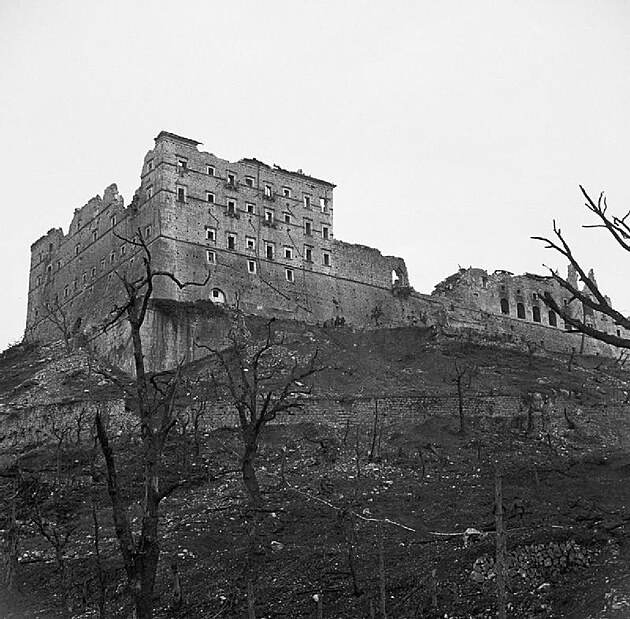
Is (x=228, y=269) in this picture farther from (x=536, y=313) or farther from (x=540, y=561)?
(x=540, y=561)

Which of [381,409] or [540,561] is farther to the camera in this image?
[381,409]

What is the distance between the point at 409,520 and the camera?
29297 mm

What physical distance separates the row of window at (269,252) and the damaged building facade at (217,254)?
92 mm

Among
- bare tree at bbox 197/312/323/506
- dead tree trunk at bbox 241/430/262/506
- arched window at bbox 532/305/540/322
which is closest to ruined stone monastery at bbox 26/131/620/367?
arched window at bbox 532/305/540/322

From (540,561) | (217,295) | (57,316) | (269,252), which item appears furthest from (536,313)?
(540,561)

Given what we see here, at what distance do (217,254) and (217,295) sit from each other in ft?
11.6

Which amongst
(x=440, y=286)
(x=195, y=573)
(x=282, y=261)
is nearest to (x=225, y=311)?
(x=282, y=261)

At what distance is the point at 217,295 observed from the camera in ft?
220

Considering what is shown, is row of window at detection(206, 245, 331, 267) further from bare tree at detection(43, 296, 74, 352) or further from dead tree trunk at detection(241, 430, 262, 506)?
dead tree trunk at detection(241, 430, 262, 506)

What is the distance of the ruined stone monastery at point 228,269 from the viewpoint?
6594cm

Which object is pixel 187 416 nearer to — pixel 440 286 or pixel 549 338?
pixel 440 286

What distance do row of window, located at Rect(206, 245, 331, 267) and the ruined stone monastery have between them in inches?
3.9

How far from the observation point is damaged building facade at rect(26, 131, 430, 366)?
66875 millimetres

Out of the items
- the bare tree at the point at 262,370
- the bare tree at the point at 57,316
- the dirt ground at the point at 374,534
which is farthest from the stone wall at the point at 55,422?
the bare tree at the point at 57,316
